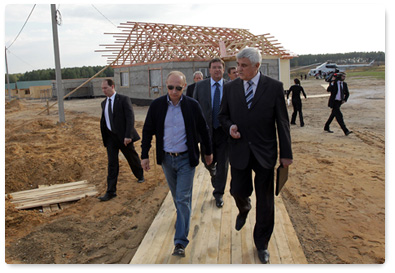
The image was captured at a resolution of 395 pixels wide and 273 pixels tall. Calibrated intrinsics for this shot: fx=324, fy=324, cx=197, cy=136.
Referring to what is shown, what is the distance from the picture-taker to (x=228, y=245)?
3.81 metres

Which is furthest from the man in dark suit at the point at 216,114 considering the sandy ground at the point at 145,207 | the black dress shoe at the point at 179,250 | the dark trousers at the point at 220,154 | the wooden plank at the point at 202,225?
the black dress shoe at the point at 179,250

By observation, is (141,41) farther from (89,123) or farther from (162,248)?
(162,248)

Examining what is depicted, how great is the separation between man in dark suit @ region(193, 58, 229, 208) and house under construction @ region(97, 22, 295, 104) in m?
17.0

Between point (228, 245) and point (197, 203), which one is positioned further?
point (197, 203)

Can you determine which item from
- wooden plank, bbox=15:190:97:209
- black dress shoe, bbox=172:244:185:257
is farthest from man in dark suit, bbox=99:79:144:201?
black dress shoe, bbox=172:244:185:257

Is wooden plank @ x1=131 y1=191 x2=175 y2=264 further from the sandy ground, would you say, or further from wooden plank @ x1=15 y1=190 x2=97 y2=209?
wooden plank @ x1=15 y1=190 x2=97 y2=209

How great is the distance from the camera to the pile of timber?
19.9 feet

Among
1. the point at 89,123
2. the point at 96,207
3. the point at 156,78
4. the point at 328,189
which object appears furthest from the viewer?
the point at 156,78

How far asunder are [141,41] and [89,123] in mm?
11495

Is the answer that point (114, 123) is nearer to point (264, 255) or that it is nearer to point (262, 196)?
point (262, 196)

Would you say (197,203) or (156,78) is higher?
(156,78)

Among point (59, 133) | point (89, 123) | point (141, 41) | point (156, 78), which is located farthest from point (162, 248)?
point (141, 41)

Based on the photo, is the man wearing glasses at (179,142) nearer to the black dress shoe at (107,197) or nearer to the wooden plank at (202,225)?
the wooden plank at (202,225)

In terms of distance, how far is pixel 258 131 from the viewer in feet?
11.2
